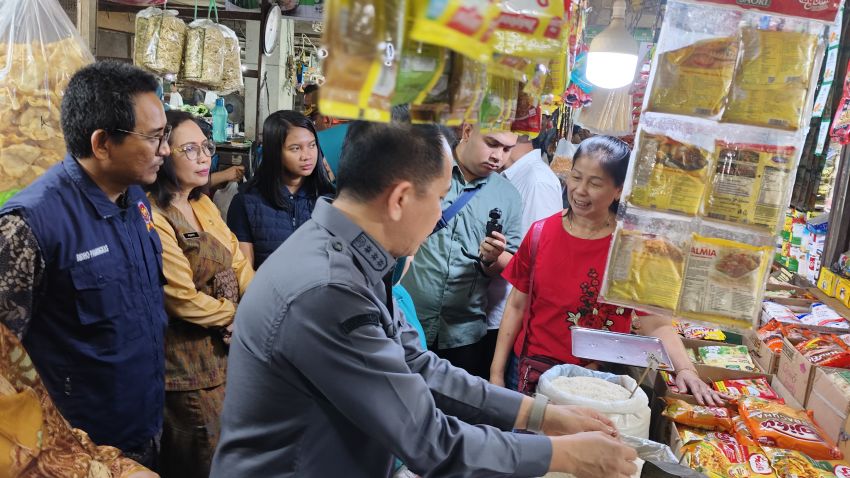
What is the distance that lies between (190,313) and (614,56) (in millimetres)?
2239

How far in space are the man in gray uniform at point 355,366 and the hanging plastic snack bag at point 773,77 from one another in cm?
80

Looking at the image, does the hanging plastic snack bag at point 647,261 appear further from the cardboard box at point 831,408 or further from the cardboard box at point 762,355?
the cardboard box at point 762,355

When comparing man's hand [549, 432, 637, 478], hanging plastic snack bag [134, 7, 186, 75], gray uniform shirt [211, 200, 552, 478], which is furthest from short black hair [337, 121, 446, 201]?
hanging plastic snack bag [134, 7, 186, 75]

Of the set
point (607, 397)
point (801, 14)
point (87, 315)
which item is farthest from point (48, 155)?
point (801, 14)

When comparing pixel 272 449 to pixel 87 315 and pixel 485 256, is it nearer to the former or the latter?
pixel 87 315

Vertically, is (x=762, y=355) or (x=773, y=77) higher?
(x=773, y=77)

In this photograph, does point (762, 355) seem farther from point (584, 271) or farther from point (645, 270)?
point (645, 270)

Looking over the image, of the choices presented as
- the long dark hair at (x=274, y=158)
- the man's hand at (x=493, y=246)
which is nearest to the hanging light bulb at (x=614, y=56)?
the man's hand at (x=493, y=246)

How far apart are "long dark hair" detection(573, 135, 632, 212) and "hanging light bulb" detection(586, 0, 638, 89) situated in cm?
91

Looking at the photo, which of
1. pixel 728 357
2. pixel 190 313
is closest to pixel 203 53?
pixel 190 313

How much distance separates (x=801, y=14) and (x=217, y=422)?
2335 mm

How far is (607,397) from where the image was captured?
185 centimetres

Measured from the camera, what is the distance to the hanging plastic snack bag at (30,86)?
2293 mm

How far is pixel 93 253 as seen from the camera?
6.04 ft
